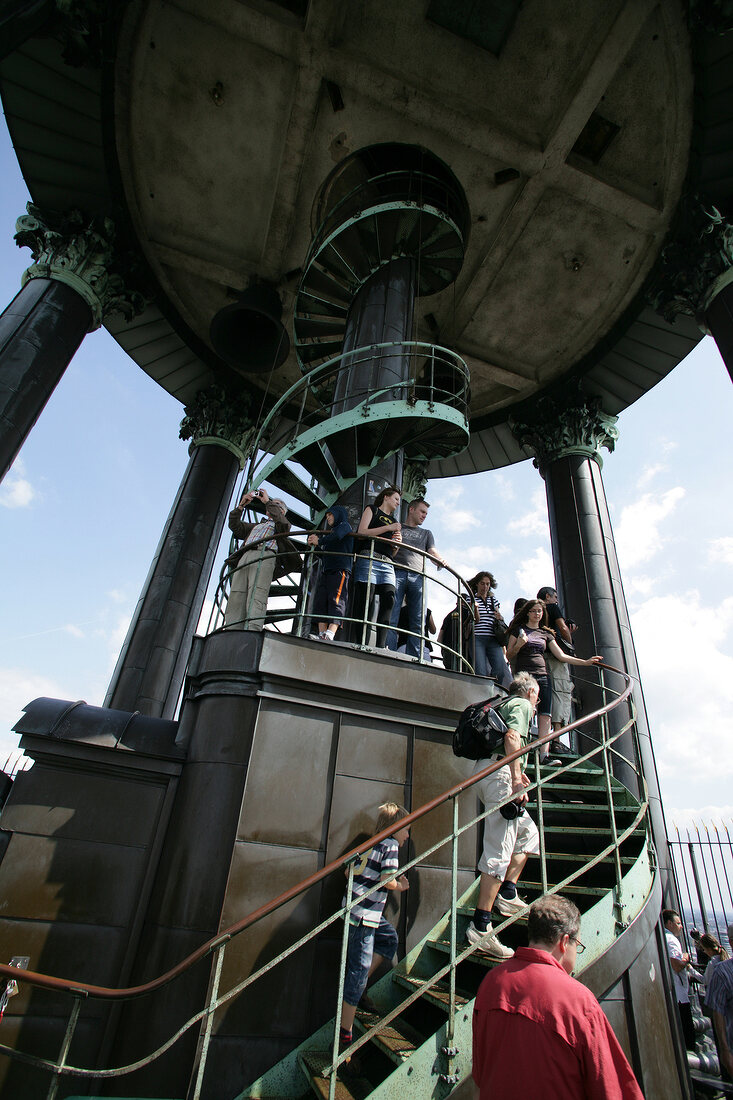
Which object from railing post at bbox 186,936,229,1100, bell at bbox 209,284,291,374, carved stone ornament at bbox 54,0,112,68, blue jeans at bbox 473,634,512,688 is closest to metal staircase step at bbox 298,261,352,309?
bell at bbox 209,284,291,374

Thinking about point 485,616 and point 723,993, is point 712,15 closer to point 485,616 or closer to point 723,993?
point 485,616

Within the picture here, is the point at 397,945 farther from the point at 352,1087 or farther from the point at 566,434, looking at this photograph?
the point at 566,434

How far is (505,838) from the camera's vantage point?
169 inches

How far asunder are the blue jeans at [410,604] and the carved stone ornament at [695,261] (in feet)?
25.1

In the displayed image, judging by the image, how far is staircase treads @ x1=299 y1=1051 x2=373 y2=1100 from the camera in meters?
3.47

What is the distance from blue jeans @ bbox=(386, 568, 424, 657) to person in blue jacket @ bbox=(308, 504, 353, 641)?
615 millimetres

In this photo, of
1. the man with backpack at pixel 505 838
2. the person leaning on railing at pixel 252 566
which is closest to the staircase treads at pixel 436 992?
the man with backpack at pixel 505 838

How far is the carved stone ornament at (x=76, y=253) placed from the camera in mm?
10547

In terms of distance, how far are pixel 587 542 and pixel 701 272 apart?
216 inches

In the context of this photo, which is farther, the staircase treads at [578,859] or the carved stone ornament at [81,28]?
the carved stone ornament at [81,28]

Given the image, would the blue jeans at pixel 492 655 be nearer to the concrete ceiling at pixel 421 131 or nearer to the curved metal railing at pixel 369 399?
the curved metal railing at pixel 369 399

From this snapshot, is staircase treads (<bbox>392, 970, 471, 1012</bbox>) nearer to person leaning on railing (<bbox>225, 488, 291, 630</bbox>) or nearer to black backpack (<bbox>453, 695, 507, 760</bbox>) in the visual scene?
black backpack (<bbox>453, 695, 507, 760</bbox>)

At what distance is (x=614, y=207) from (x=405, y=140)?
4295 mm

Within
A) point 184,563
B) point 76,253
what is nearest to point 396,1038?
point 184,563
